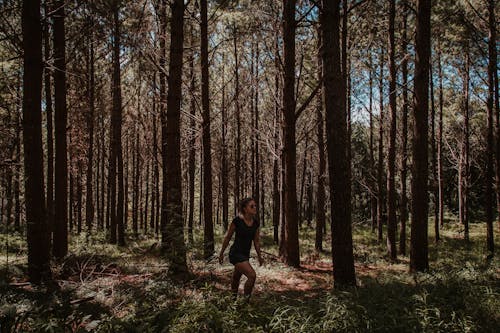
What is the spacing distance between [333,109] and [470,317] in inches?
139

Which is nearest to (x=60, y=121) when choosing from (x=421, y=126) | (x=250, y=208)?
(x=250, y=208)

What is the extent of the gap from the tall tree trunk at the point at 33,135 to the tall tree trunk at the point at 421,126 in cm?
796

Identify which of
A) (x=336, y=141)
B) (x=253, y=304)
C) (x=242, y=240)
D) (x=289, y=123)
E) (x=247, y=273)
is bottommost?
(x=253, y=304)

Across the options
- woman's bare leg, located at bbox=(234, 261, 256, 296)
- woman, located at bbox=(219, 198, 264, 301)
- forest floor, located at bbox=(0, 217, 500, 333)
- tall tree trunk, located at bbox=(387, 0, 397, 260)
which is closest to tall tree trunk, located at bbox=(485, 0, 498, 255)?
tall tree trunk, located at bbox=(387, 0, 397, 260)

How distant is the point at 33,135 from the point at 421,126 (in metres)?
8.18

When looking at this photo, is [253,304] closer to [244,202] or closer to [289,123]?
[244,202]

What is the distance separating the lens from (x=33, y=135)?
21.6ft

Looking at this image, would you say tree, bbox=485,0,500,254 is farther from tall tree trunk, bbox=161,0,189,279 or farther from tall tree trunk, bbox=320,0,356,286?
tall tree trunk, bbox=161,0,189,279

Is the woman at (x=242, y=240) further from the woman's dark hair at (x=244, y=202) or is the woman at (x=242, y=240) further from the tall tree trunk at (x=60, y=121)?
the tall tree trunk at (x=60, y=121)

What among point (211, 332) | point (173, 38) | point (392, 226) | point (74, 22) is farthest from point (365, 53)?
point (211, 332)

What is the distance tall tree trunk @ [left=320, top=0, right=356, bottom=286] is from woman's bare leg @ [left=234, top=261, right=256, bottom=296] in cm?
155

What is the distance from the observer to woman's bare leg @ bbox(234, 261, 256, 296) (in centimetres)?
550

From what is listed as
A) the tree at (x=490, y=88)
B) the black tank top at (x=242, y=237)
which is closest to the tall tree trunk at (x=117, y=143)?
the black tank top at (x=242, y=237)

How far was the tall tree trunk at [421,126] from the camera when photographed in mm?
7906
